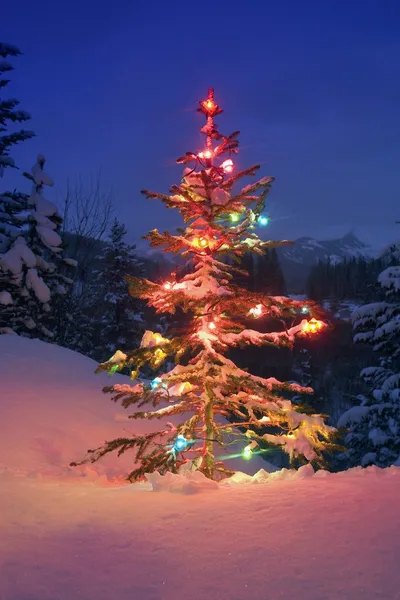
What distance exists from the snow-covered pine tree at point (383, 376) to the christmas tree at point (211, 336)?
341 inches

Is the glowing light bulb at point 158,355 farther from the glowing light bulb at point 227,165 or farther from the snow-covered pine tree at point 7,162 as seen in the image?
the snow-covered pine tree at point 7,162

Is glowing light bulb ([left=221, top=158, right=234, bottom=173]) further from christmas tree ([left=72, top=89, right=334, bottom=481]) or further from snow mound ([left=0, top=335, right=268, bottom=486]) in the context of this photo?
snow mound ([left=0, top=335, right=268, bottom=486])

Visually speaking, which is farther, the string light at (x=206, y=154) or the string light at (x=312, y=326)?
the string light at (x=206, y=154)

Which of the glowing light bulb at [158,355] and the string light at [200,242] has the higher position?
the string light at [200,242]

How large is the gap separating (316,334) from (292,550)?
11.7 ft

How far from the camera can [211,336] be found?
669cm

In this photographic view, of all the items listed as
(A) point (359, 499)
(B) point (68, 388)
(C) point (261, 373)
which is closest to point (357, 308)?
(B) point (68, 388)

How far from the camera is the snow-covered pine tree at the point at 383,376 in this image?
14.5m

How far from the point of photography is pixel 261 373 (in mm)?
52094

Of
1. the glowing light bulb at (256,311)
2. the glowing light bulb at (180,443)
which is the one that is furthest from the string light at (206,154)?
the glowing light bulb at (180,443)

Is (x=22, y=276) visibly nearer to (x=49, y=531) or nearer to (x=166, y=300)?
(x=166, y=300)

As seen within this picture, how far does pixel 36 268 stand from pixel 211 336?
15802 millimetres

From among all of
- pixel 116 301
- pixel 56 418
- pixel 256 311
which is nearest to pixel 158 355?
pixel 256 311

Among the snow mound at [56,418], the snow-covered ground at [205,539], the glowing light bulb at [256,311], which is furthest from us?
the snow mound at [56,418]
